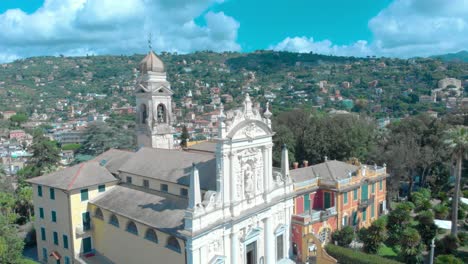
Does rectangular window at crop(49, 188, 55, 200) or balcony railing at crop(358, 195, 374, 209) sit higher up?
rectangular window at crop(49, 188, 55, 200)

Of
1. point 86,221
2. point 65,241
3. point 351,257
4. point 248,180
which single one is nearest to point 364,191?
point 351,257

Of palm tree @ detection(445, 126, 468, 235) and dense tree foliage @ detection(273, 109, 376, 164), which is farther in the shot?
dense tree foliage @ detection(273, 109, 376, 164)

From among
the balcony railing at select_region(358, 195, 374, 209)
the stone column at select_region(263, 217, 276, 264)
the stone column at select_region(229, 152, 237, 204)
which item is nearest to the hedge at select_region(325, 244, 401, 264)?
the stone column at select_region(263, 217, 276, 264)

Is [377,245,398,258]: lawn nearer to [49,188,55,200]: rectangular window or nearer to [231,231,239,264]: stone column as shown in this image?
[231,231,239,264]: stone column

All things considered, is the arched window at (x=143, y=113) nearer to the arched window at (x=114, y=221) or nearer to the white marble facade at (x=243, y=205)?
the arched window at (x=114, y=221)

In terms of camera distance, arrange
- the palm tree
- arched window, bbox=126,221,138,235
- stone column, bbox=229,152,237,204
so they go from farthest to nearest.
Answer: the palm tree
arched window, bbox=126,221,138,235
stone column, bbox=229,152,237,204

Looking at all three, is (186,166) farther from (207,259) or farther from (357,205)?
(357,205)
